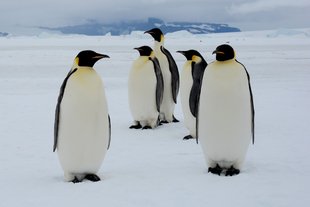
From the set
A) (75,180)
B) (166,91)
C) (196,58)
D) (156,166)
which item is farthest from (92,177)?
(166,91)

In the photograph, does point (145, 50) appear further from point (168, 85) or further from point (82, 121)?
point (82, 121)

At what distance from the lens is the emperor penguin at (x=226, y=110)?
430cm

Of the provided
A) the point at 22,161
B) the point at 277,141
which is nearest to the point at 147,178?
the point at 22,161

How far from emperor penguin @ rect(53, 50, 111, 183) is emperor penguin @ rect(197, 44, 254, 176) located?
928 millimetres

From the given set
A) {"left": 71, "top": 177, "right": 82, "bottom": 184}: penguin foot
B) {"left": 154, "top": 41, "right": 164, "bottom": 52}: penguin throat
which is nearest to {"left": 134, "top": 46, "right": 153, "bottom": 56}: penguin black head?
{"left": 154, "top": 41, "right": 164, "bottom": 52}: penguin throat

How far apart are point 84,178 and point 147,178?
22.4 inches

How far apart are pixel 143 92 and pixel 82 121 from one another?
3.09 metres

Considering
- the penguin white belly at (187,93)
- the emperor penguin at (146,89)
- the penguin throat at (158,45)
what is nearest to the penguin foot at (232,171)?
the penguin white belly at (187,93)

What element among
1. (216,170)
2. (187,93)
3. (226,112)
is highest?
(226,112)

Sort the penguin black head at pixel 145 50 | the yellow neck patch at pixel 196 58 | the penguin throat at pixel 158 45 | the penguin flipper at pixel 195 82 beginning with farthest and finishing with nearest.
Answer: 1. the penguin throat at pixel 158 45
2. the penguin black head at pixel 145 50
3. the yellow neck patch at pixel 196 58
4. the penguin flipper at pixel 195 82

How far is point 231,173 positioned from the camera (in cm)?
436

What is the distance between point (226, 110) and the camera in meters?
4.32

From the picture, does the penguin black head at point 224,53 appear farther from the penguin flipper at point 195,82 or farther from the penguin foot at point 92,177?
the penguin flipper at point 195,82

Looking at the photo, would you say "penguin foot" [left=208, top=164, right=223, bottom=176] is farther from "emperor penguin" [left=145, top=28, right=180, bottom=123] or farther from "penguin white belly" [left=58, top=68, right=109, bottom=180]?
"emperor penguin" [left=145, top=28, right=180, bottom=123]
